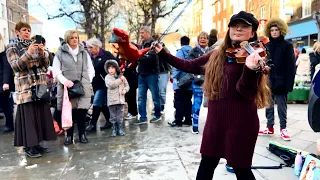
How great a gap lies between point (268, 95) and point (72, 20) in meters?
15.6

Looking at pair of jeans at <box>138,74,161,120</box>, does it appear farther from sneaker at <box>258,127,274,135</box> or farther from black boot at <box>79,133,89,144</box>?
sneaker at <box>258,127,274,135</box>

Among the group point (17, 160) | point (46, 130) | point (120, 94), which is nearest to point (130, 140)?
point (120, 94)

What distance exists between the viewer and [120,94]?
19.8 ft

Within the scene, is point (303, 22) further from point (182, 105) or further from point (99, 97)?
point (99, 97)

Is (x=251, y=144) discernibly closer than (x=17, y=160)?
Yes

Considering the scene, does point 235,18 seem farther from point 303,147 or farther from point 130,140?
point 130,140

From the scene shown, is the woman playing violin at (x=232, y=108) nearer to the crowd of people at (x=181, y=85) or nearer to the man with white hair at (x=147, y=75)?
the crowd of people at (x=181, y=85)

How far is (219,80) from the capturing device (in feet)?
8.62

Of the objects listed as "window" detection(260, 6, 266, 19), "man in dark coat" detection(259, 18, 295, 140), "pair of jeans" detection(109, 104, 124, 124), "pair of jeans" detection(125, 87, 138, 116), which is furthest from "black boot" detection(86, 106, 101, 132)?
"window" detection(260, 6, 266, 19)

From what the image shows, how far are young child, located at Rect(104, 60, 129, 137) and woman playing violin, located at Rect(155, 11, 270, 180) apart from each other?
3.46 meters

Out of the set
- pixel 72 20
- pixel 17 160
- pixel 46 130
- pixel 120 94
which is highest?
pixel 72 20

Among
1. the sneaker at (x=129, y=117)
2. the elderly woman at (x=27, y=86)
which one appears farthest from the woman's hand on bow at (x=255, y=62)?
the sneaker at (x=129, y=117)

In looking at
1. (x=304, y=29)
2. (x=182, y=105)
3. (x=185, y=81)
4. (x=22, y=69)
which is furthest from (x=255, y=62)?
(x=304, y=29)

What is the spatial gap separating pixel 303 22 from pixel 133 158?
20770mm
